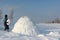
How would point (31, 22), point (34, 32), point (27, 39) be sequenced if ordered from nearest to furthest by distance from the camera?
point (27, 39) → point (34, 32) → point (31, 22)

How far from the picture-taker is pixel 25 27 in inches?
722

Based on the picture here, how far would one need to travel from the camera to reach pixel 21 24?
62.1 ft

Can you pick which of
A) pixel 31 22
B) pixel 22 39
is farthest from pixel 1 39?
pixel 31 22

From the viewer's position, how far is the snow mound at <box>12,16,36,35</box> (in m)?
17.9

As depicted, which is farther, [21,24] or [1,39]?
[21,24]

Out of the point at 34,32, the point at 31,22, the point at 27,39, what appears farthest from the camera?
the point at 31,22

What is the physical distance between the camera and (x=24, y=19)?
1931 centimetres

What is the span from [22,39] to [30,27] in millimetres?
6569

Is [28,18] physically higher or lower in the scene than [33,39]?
higher

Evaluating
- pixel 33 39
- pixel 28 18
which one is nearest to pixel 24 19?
pixel 28 18

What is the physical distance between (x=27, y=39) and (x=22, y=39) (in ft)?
0.94

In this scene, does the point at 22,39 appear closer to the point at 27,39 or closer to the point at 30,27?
the point at 27,39

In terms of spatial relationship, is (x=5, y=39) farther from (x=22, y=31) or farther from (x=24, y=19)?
(x=24, y=19)

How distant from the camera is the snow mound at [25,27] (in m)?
17.9
